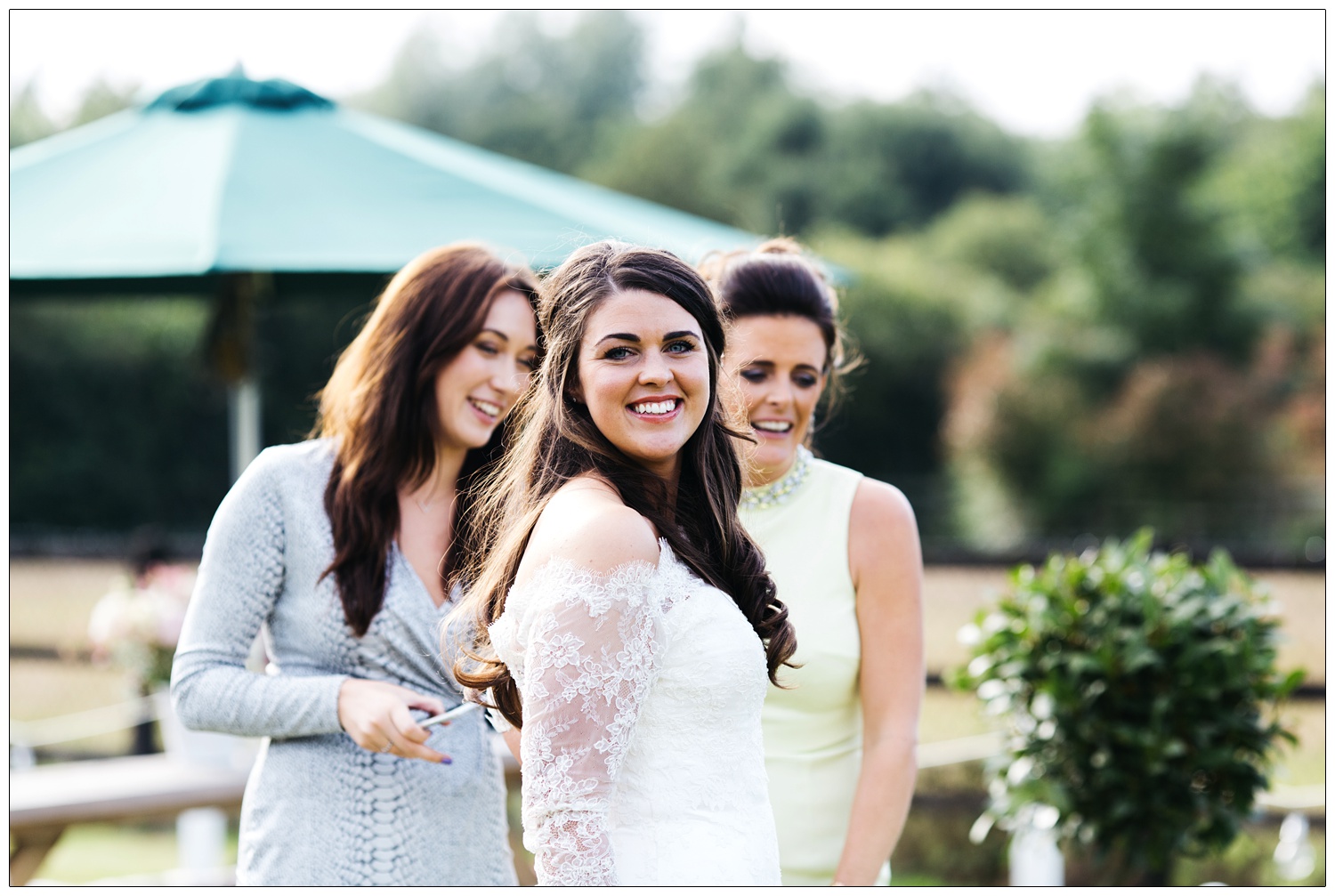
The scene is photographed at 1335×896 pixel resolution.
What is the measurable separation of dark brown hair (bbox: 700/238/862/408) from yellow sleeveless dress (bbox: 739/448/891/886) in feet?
1.21

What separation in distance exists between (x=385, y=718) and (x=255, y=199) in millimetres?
2037

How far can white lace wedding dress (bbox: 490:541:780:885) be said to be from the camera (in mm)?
1385

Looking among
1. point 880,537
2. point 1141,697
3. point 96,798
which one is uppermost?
point 880,537

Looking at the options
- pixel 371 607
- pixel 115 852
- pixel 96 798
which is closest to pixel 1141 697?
pixel 371 607

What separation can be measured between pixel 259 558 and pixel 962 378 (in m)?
15.7

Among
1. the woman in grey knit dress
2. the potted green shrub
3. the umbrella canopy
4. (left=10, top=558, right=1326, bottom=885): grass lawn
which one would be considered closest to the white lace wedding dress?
the woman in grey knit dress

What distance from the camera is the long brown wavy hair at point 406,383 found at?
1957mm

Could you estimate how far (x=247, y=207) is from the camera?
3289 mm

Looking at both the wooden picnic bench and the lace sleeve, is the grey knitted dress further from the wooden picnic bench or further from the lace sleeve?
the wooden picnic bench

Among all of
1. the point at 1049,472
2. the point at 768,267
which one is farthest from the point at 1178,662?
the point at 1049,472

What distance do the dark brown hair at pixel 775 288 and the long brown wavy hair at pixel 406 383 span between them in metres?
0.35

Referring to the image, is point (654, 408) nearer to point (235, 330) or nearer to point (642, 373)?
point (642, 373)

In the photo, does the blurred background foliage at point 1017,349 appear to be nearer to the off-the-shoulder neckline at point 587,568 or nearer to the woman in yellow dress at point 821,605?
the woman in yellow dress at point 821,605

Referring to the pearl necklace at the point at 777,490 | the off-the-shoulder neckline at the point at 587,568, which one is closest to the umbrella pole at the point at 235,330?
the pearl necklace at the point at 777,490
